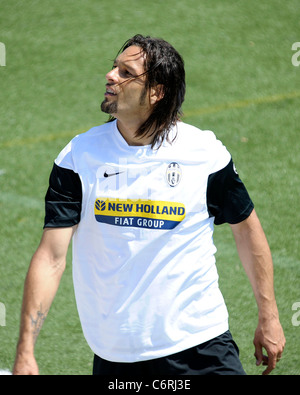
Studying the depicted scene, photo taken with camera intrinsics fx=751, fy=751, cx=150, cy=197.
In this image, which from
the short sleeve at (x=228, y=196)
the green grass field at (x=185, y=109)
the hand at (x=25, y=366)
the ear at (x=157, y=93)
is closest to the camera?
the hand at (x=25, y=366)

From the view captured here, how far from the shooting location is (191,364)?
3516 mm

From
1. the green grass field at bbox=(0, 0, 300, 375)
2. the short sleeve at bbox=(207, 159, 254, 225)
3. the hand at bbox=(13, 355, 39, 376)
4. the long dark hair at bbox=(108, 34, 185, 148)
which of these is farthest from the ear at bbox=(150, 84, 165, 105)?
the green grass field at bbox=(0, 0, 300, 375)

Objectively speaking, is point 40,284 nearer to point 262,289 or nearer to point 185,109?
point 262,289

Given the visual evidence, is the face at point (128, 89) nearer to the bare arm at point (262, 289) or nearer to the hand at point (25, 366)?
the bare arm at point (262, 289)

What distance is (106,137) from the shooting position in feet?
11.8

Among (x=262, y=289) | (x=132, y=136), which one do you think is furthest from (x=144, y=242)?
(x=262, y=289)

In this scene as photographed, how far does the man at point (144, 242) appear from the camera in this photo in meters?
3.44

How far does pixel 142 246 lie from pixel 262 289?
0.64 metres

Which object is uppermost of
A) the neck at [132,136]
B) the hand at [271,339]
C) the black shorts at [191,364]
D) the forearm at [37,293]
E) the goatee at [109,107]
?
the goatee at [109,107]

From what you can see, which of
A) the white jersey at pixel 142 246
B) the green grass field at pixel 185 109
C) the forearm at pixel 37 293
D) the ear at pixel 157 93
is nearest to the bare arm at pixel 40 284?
the forearm at pixel 37 293

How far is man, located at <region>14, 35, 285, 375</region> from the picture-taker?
11.3ft

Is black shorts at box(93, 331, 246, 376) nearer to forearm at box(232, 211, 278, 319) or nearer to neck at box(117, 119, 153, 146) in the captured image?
forearm at box(232, 211, 278, 319)

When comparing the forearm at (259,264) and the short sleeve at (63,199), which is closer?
the short sleeve at (63,199)

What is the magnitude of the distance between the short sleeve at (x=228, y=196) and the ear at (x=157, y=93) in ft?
1.60
